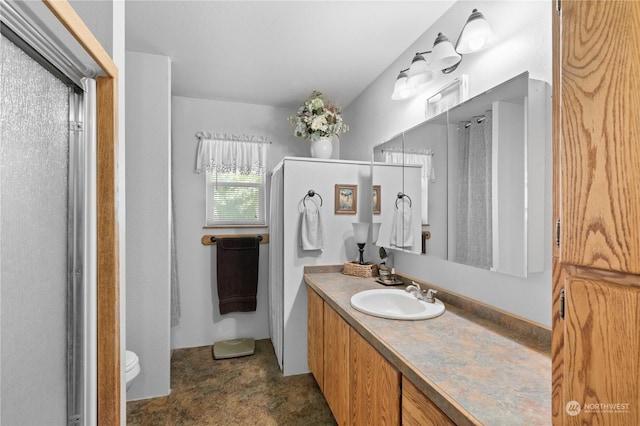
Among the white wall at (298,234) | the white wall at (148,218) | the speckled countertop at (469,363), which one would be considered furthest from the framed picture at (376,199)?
the white wall at (148,218)

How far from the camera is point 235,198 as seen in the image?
3191 millimetres

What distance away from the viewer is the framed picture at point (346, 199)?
101 inches

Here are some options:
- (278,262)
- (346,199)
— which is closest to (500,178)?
(346,199)

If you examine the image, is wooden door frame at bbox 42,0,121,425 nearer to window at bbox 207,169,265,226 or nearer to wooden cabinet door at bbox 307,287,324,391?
wooden cabinet door at bbox 307,287,324,391

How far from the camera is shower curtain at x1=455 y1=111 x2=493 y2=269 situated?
139cm

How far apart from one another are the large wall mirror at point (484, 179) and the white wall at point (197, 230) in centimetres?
190

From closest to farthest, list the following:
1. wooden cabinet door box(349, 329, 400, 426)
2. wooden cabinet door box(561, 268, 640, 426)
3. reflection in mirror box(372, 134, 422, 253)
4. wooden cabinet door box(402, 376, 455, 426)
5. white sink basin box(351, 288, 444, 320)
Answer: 1. wooden cabinet door box(561, 268, 640, 426)
2. wooden cabinet door box(402, 376, 455, 426)
3. wooden cabinet door box(349, 329, 400, 426)
4. white sink basin box(351, 288, 444, 320)
5. reflection in mirror box(372, 134, 422, 253)

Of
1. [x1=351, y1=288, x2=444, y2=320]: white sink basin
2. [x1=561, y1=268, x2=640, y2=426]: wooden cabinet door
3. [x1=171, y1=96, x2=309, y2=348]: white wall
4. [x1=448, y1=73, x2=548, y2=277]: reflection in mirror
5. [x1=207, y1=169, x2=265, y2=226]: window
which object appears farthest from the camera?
[x1=207, y1=169, x2=265, y2=226]: window

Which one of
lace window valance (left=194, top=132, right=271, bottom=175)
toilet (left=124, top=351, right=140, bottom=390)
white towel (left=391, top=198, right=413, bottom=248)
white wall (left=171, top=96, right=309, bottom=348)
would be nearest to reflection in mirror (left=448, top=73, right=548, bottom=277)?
white towel (left=391, top=198, right=413, bottom=248)

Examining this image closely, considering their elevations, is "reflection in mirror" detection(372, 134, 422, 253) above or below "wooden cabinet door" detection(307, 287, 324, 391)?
above

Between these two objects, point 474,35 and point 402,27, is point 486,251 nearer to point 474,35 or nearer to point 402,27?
point 474,35

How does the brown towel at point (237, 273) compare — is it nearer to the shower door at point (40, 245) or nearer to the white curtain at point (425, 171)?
the white curtain at point (425, 171)

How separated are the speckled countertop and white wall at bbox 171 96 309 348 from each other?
78.5 inches

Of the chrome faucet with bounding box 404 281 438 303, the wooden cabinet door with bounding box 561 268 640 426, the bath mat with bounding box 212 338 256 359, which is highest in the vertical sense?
the wooden cabinet door with bounding box 561 268 640 426
